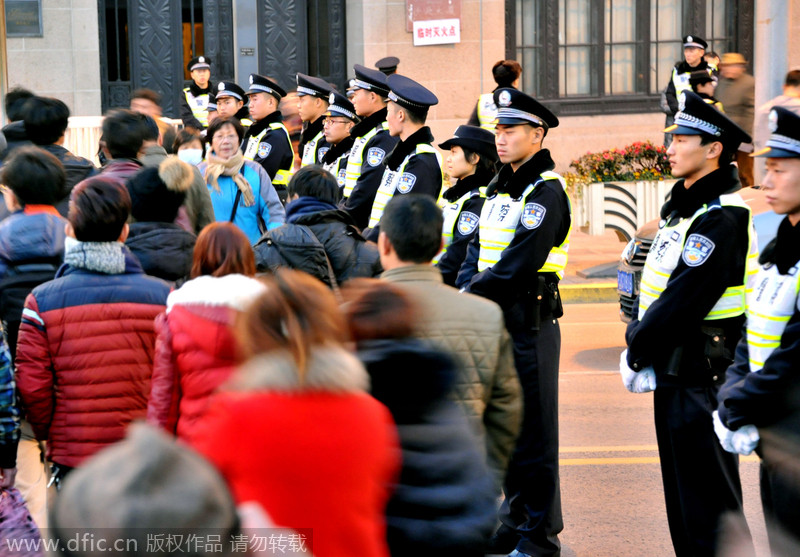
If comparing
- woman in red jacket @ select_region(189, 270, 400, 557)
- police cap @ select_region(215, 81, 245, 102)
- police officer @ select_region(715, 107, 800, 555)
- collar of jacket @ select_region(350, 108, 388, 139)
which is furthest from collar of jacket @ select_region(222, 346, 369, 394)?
police cap @ select_region(215, 81, 245, 102)

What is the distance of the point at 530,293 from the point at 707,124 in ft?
3.93

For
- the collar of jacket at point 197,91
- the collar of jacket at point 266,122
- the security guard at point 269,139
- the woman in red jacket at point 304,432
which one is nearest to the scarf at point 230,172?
the security guard at point 269,139

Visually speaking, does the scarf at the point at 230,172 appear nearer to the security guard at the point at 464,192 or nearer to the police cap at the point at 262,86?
the security guard at the point at 464,192

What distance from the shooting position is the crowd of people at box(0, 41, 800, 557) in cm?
252

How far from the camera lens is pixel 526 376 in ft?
17.8

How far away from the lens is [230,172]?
7.57m

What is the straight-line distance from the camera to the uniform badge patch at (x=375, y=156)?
8.14 metres

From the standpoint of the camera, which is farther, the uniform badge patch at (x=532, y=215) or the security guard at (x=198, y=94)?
the security guard at (x=198, y=94)

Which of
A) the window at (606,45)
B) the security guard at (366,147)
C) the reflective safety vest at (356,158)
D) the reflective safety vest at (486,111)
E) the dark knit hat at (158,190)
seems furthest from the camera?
the window at (606,45)

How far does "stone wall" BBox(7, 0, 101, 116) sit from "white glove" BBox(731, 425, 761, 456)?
593 inches

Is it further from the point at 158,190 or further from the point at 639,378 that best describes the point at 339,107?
the point at 639,378

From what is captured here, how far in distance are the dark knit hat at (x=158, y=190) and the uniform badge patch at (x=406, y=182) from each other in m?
1.87

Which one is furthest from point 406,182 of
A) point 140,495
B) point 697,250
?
point 140,495

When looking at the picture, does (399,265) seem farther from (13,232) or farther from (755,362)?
(13,232)
